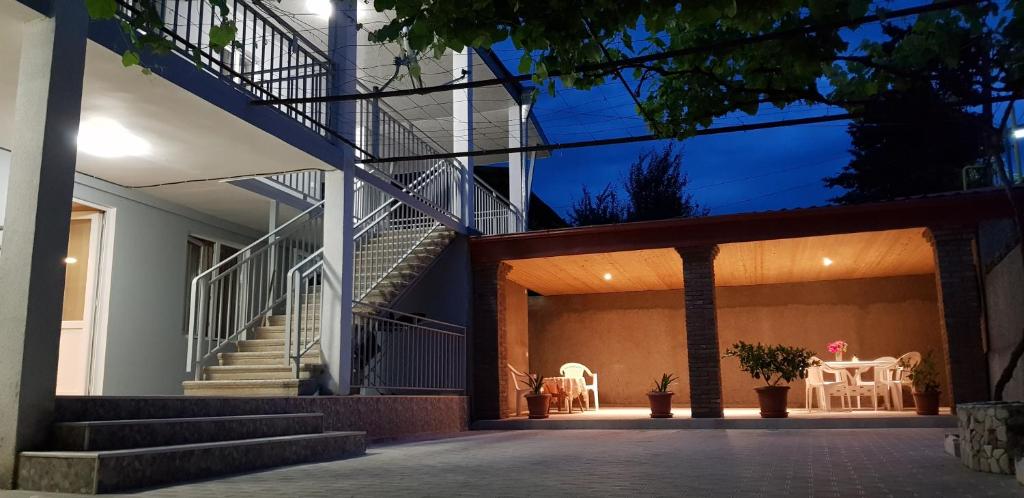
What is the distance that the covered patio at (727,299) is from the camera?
1130 cm

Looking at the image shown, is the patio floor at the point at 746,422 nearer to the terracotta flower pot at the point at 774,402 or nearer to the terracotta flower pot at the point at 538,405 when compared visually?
the terracotta flower pot at the point at 774,402

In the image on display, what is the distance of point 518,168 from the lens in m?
16.5

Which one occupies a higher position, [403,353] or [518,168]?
[518,168]

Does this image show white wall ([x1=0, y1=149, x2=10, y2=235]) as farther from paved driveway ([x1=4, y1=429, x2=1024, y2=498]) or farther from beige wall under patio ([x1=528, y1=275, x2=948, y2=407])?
beige wall under patio ([x1=528, y1=275, x2=948, y2=407])

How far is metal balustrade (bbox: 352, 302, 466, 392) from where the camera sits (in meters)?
10.2

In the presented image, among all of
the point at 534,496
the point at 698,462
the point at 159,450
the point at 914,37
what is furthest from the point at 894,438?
the point at 159,450

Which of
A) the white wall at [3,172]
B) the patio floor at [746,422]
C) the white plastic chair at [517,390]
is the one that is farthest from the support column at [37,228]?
the white plastic chair at [517,390]

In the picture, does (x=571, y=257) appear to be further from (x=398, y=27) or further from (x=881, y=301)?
(x=398, y=27)

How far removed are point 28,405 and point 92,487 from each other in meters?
0.80

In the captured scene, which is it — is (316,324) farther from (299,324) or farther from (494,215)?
(494,215)

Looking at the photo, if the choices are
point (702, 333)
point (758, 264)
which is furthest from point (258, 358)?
point (758, 264)

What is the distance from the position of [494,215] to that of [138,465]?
11.4 m

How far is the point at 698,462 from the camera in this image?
255 inches

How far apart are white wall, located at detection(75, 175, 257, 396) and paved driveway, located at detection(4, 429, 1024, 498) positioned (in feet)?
12.4
